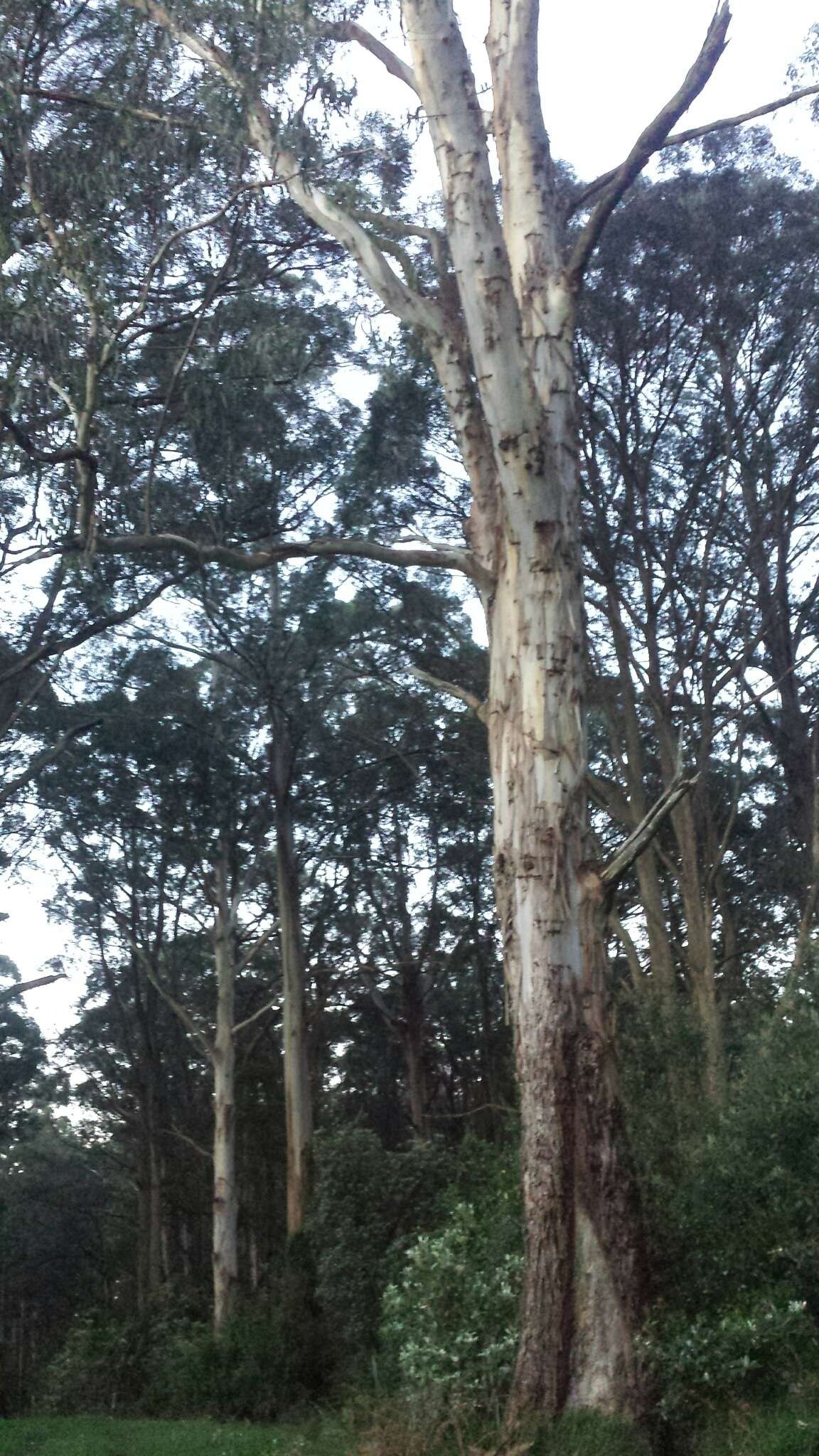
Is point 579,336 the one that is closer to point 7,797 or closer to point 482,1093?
point 7,797

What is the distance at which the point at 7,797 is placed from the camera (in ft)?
59.9

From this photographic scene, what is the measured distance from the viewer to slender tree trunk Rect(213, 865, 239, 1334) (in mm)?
20719

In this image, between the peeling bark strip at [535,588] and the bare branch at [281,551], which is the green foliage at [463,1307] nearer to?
the peeling bark strip at [535,588]

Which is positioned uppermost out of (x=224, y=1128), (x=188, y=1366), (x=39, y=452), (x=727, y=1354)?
(x=39, y=452)

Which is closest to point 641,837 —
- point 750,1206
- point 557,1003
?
point 557,1003

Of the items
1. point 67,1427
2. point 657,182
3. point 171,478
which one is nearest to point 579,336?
point 657,182

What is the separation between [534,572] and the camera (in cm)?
815

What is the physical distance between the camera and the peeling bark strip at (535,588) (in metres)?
7.20

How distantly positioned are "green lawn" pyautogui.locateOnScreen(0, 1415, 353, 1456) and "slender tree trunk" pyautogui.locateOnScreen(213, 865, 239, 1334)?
660 cm

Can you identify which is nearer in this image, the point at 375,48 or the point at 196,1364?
the point at 375,48

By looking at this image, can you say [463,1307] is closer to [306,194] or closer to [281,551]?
[281,551]

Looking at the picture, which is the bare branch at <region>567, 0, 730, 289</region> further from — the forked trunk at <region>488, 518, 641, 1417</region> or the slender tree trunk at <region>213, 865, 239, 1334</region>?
the slender tree trunk at <region>213, 865, 239, 1334</region>

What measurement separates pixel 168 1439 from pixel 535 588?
7.33 meters

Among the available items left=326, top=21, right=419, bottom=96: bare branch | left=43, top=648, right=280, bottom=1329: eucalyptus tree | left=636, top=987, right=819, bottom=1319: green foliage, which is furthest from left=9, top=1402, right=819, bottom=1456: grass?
left=43, top=648, right=280, bottom=1329: eucalyptus tree
